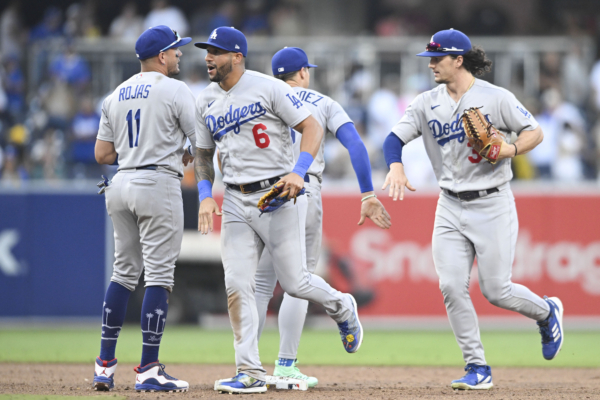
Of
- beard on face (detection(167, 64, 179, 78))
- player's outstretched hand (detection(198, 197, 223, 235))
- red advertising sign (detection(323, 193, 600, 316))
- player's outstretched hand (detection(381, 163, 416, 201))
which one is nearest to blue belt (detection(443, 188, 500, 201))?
player's outstretched hand (detection(381, 163, 416, 201))

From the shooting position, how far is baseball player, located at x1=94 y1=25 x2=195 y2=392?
509 cm

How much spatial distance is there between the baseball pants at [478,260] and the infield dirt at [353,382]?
452 millimetres

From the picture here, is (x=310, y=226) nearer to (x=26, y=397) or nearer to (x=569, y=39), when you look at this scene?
(x=26, y=397)

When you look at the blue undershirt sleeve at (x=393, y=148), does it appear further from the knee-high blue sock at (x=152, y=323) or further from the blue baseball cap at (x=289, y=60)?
the knee-high blue sock at (x=152, y=323)

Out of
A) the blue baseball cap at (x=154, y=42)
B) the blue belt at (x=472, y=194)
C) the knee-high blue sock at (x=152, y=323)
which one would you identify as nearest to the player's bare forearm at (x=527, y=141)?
the blue belt at (x=472, y=194)

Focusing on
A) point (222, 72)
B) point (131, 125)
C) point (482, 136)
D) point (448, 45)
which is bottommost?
point (131, 125)

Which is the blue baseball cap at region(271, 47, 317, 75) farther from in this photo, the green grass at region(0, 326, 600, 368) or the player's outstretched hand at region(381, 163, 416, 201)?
the green grass at region(0, 326, 600, 368)

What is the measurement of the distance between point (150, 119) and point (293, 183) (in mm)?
1120

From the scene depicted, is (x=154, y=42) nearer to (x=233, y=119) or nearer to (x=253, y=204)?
(x=233, y=119)

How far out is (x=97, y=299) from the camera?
10.8m

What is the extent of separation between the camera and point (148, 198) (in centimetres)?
508

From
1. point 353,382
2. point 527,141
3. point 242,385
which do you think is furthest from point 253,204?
point 527,141

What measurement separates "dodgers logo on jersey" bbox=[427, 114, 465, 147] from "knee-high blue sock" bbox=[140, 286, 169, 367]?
213cm

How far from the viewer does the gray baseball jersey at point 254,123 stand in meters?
4.92
